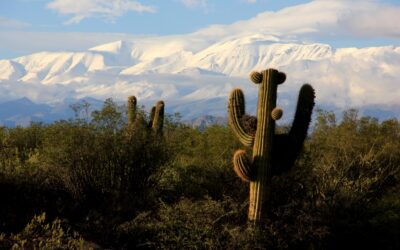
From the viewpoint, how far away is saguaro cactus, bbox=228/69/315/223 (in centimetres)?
1544

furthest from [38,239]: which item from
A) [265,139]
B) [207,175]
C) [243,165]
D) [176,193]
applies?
[176,193]

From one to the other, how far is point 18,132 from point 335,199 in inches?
643

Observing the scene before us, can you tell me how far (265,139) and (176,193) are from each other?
5.22 metres

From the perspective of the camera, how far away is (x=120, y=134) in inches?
742

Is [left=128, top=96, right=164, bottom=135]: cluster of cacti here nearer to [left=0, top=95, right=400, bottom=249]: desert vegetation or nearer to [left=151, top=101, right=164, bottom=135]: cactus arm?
[left=151, top=101, right=164, bottom=135]: cactus arm

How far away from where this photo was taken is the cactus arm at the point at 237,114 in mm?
16000

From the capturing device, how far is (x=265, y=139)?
51.0 feet

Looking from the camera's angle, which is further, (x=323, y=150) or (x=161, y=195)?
(x=323, y=150)

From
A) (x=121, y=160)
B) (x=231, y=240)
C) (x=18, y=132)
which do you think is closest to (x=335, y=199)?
(x=231, y=240)

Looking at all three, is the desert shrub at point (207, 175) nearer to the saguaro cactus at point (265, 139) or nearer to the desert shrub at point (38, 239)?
the saguaro cactus at point (265, 139)

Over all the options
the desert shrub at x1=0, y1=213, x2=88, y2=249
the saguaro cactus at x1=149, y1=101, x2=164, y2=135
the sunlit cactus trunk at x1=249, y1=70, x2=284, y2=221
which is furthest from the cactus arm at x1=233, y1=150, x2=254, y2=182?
the saguaro cactus at x1=149, y1=101, x2=164, y2=135

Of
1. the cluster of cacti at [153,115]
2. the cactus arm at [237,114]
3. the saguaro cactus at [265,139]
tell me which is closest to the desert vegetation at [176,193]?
the cluster of cacti at [153,115]

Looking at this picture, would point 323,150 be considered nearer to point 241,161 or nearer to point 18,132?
point 241,161

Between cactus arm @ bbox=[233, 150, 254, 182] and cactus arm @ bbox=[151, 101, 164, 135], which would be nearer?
cactus arm @ bbox=[233, 150, 254, 182]
